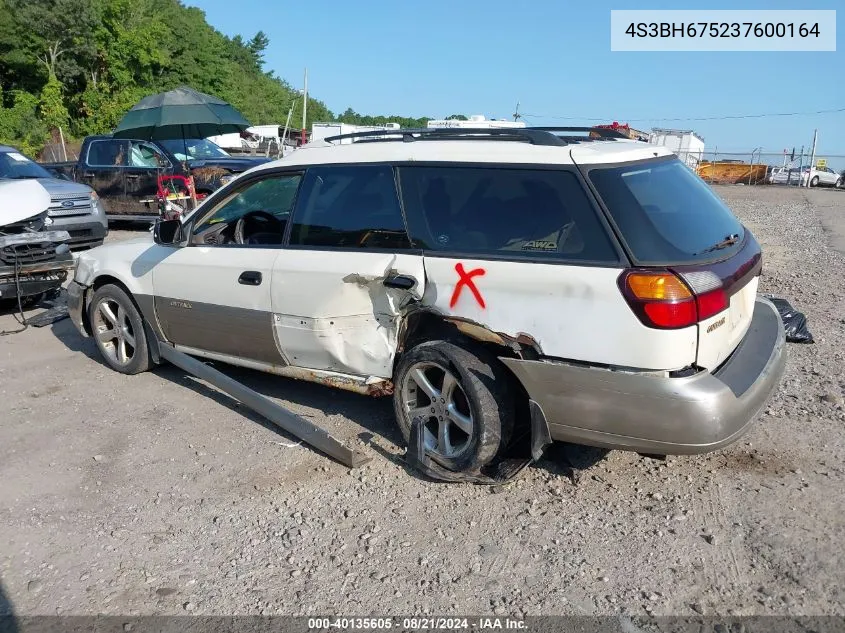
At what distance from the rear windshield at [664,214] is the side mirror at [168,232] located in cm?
303

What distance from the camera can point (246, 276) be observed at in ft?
15.0

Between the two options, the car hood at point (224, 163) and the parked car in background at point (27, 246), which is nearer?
the parked car in background at point (27, 246)

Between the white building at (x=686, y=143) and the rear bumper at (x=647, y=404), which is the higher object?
the rear bumper at (x=647, y=404)

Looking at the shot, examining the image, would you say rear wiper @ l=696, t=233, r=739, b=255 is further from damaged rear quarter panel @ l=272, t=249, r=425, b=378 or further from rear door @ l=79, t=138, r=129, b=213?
rear door @ l=79, t=138, r=129, b=213

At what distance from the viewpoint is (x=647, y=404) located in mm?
3178

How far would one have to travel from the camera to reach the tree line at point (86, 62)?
4444cm

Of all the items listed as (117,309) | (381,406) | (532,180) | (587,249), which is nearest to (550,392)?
(587,249)

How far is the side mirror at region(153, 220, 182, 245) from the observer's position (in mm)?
5035

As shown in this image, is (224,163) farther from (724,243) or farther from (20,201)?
(724,243)

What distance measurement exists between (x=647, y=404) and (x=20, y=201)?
6697 millimetres

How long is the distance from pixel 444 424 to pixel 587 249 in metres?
1.24

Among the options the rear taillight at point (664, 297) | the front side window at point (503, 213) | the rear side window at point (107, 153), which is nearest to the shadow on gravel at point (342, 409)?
the rear taillight at point (664, 297)

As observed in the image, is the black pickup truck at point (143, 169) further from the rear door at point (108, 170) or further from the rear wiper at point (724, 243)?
the rear wiper at point (724, 243)

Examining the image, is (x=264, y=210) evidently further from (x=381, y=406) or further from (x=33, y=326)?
(x=33, y=326)
